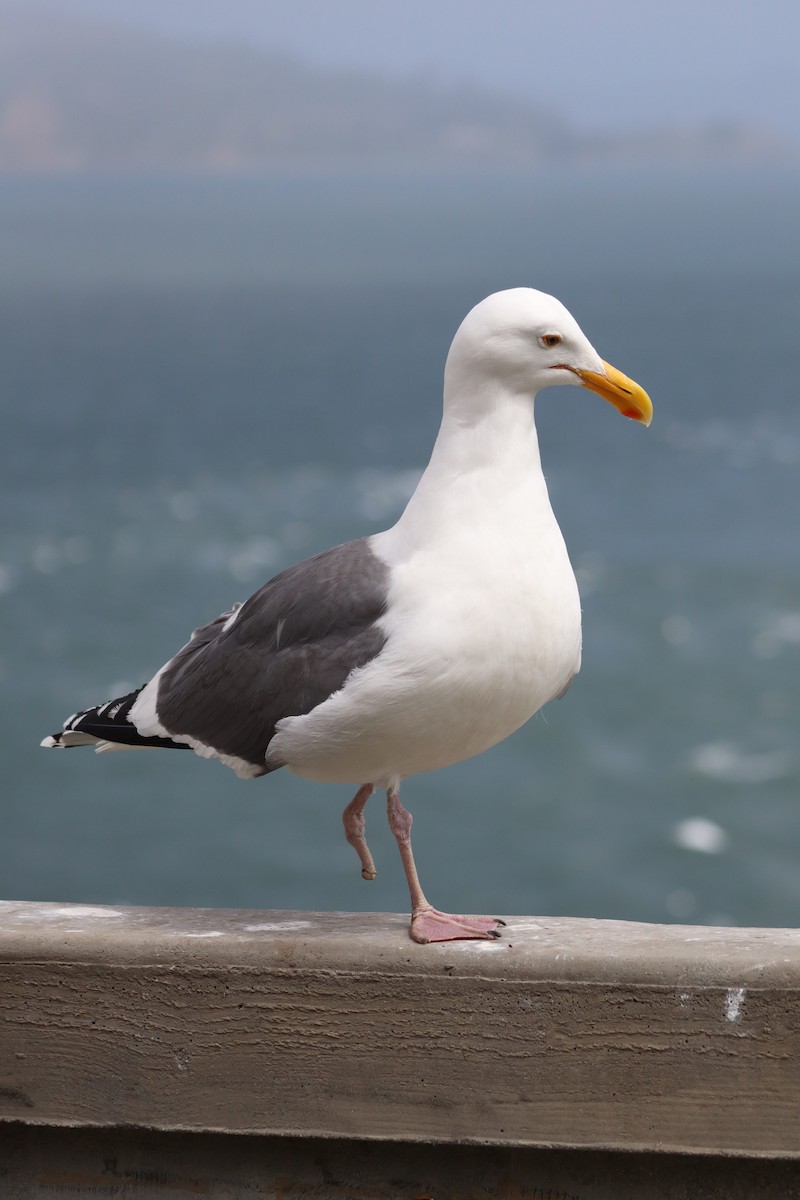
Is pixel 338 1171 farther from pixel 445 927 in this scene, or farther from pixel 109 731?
pixel 109 731

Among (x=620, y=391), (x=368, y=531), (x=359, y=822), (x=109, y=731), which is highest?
(x=368, y=531)

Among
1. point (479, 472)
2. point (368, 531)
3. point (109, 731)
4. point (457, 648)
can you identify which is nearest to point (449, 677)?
point (457, 648)

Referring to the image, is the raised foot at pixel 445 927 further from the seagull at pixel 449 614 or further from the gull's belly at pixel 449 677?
the gull's belly at pixel 449 677

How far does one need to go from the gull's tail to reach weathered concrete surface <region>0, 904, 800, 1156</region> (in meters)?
0.41

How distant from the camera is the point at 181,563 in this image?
31266mm

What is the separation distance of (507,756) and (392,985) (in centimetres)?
2531

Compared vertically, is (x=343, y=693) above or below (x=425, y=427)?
below

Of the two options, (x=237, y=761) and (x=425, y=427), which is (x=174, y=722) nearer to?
(x=237, y=761)

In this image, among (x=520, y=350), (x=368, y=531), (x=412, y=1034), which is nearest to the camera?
(x=412, y=1034)

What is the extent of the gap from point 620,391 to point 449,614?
1.66 feet

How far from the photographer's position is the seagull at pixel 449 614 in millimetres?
2570

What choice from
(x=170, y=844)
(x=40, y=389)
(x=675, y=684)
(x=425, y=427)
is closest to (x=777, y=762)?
(x=675, y=684)

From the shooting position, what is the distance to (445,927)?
2.63 m

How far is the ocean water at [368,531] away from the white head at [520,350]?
32.6 ft
